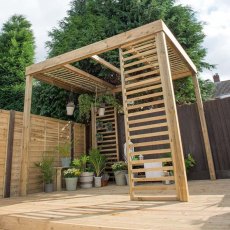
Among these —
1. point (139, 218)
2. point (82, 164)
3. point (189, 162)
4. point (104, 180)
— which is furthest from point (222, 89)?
point (139, 218)

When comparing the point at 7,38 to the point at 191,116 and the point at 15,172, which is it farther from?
the point at 191,116

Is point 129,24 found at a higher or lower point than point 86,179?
higher

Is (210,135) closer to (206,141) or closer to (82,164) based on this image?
(206,141)

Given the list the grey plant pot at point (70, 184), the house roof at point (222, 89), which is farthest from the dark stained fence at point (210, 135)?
the house roof at point (222, 89)

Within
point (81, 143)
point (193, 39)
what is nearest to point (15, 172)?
point (81, 143)

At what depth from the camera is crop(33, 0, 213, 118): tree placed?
271 inches

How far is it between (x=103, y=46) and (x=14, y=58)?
417 inches

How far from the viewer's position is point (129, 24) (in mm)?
6914

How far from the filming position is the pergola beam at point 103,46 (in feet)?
11.5

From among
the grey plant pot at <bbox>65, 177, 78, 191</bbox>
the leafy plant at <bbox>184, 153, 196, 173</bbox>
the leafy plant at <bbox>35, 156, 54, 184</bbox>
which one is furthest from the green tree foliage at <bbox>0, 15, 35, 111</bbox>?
the leafy plant at <bbox>184, 153, 196, 173</bbox>

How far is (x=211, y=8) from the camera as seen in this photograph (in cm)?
674

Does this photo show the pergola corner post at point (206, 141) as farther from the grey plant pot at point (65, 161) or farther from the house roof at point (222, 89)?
the house roof at point (222, 89)

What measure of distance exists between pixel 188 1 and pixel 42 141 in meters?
6.47

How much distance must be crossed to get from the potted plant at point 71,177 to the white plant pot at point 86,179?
0.27m
